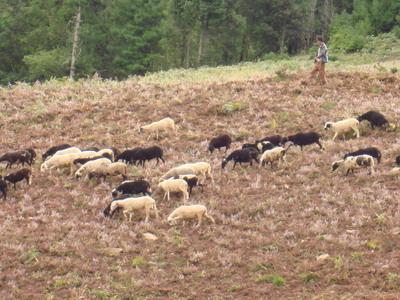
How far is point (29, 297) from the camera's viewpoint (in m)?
13.6

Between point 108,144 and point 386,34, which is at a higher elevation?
point 386,34

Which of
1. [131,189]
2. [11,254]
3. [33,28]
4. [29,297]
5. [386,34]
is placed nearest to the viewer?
[29,297]

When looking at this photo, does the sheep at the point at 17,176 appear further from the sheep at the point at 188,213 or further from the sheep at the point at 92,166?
the sheep at the point at 188,213

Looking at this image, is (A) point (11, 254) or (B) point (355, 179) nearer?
(A) point (11, 254)

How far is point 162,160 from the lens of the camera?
73.3ft

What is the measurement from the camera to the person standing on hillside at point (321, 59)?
97.4ft

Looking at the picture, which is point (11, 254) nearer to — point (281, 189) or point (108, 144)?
point (281, 189)

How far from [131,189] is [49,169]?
14.9 ft

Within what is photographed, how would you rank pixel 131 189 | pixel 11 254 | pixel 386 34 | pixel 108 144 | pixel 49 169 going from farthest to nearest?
pixel 386 34, pixel 108 144, pixel 49 169, pixel 131 189, pixel 11 254

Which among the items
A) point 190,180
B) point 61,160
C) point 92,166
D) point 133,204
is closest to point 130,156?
point 92,166

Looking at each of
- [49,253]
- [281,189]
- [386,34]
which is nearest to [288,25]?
[386,34]

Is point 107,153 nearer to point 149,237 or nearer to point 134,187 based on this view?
point 134,187

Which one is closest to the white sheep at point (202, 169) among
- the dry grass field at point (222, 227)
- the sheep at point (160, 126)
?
the dry grass field at point (222, 227)

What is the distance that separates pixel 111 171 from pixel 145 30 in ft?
163
